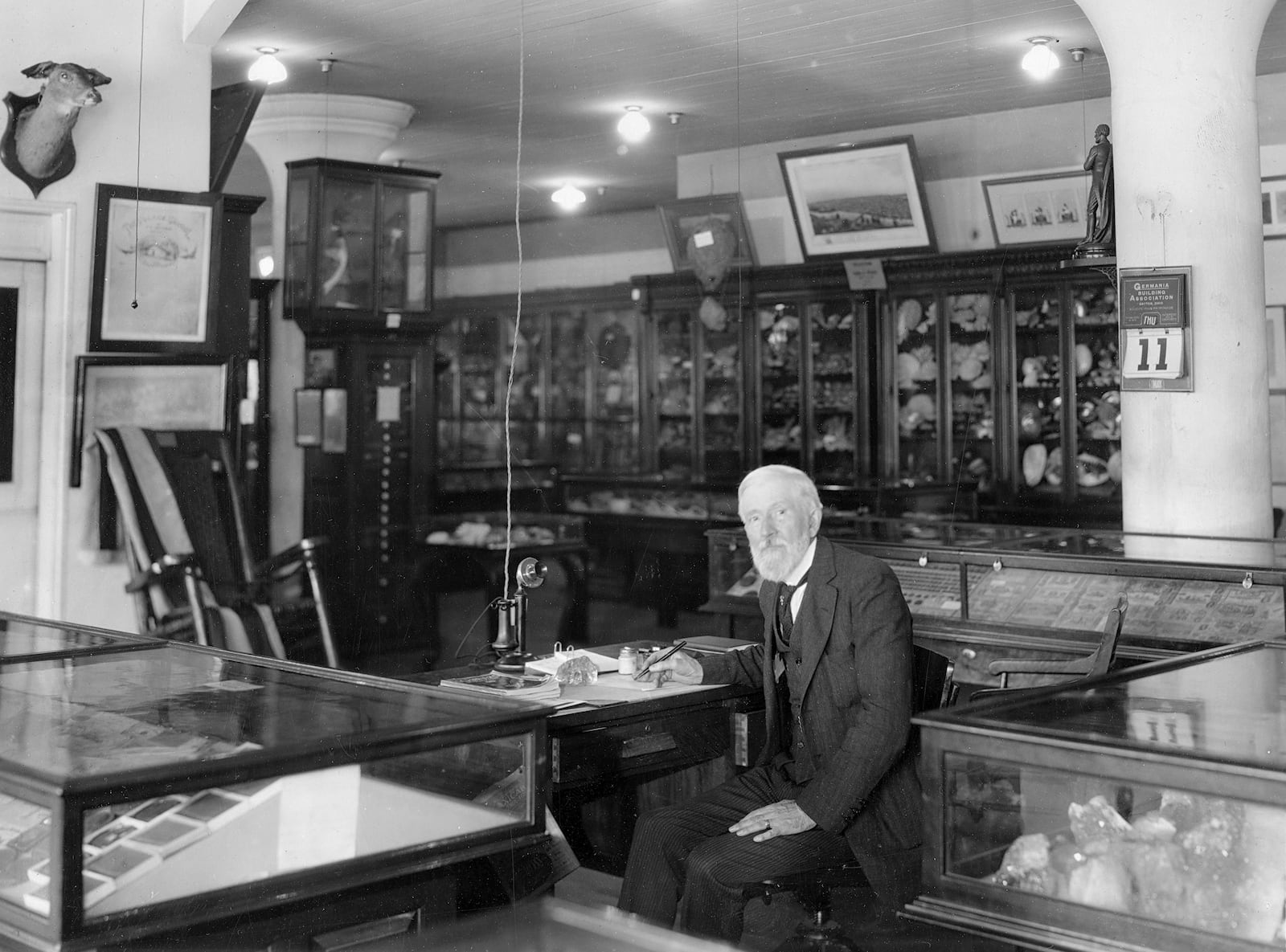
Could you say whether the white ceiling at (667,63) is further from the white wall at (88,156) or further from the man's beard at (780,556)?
the man's beard at (780,556)

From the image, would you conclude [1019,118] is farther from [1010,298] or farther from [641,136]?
[641,136]

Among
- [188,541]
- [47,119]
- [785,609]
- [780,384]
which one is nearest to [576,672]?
[785,609]

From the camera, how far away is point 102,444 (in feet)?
18.0

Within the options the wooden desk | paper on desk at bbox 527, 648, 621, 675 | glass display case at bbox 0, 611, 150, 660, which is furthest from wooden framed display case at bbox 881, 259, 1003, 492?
glass display case at bbox 0, 611, 150, 660

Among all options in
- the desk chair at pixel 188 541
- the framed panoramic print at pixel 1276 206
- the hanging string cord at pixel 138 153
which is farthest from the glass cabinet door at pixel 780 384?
the hanging string cord at pixel 138 153

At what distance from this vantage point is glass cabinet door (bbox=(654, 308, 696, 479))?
994cm

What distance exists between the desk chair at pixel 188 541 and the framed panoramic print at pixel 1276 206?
514 cm

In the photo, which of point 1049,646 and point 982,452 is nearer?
point 1049,646

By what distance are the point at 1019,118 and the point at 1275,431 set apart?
2.41 m

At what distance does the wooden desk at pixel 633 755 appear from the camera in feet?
9.98

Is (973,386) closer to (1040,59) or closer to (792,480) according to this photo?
(1040,59)

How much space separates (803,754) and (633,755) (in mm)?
399

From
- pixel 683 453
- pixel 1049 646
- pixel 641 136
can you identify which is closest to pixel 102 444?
pixel 1049 646

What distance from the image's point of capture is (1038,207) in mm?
8109
